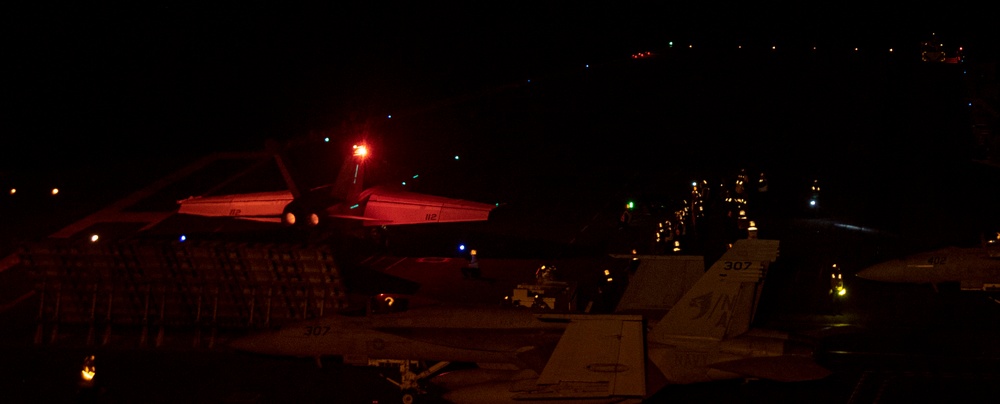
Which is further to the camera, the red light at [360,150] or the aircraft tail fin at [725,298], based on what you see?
the red light at [360,150]

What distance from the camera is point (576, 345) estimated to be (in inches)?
478

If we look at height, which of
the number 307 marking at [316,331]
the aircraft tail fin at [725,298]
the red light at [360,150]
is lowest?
the number 307 marking at [316,331]

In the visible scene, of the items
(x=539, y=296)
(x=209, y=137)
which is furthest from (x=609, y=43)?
(x=539, y=296)

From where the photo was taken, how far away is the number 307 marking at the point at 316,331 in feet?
48.5

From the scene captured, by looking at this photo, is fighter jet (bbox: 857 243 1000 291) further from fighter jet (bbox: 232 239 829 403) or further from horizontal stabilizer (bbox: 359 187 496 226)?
horizontal stabilizer (bbox: 359 187 496 226)

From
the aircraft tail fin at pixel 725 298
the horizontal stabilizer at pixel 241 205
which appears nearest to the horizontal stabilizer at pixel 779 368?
the aircraft tail fin at pixel 725 298

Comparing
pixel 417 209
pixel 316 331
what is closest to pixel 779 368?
pixel 316 331

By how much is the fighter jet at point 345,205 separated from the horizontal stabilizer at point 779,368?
639 inches

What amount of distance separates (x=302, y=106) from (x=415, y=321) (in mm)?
41745

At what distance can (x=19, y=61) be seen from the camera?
46188 millimetres

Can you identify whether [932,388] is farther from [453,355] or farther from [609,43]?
[609,43]

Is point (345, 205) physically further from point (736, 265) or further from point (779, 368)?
point (779, 368)

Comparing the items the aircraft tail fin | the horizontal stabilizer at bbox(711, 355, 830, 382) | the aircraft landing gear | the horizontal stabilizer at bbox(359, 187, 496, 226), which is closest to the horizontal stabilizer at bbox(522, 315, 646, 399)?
the horizontal stabilizer at bbox(711, 355, 830, 382)

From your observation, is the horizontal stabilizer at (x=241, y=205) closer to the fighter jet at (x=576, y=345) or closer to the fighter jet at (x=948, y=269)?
the fighter jet at (x=576, y=345)
